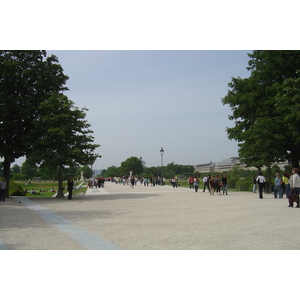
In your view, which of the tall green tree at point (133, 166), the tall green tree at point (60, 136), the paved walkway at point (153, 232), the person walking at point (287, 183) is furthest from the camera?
the tall green tree at point (133, 166)

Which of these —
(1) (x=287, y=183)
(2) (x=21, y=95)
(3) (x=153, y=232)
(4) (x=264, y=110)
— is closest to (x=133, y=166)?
(4) (x=264, y=110)

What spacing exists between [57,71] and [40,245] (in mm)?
22770

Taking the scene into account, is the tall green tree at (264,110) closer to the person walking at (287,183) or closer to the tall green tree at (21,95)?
the person walking at (287,183)

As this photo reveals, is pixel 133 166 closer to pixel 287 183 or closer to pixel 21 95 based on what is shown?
pixel 21 95

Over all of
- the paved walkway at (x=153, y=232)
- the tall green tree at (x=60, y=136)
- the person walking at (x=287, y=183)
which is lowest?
the paved walkway at (x=153, y=232)

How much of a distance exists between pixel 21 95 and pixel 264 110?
64.5 feet

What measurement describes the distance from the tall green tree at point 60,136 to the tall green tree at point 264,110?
12.9 meters

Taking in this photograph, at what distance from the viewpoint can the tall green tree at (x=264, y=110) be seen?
2706 cm

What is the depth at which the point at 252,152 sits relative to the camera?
28.1 metres

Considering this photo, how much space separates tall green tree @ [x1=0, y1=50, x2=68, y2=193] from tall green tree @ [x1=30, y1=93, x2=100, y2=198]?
0.94 m

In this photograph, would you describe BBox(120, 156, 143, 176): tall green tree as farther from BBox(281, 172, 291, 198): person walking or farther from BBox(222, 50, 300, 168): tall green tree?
BBox(281, 172, 291, 198): person walking

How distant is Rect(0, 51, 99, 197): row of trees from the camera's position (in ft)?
80.8

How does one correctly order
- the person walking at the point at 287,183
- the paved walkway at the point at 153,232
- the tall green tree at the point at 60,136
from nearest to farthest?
the paved walkway at the point at 153,232, the person walking at the point at 287,183, the tall green tree at the point at 60,136

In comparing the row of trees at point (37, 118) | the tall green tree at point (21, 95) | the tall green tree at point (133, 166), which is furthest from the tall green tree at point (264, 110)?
the tall green tree at point (133, 166)
